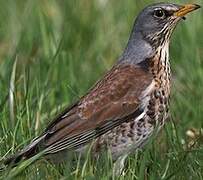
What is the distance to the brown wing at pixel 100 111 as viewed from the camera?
7.14 m

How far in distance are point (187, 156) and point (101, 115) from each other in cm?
68

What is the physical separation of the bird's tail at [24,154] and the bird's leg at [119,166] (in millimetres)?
546

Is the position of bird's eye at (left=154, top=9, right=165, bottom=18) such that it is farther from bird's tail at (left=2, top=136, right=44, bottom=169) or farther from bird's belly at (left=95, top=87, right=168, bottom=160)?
bird's tail at (left=2, top=136, right=44, bottom=169)

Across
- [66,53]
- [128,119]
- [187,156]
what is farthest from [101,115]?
[66,53]

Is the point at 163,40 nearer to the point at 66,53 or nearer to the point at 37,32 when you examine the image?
the point at 66,53

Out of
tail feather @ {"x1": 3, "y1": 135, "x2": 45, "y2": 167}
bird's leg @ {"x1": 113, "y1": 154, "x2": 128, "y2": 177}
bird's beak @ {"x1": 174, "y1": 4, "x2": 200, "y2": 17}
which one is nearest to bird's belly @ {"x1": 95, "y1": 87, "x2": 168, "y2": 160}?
bird's leg @ {"x1": 113, "y1": 154, "x2": 128, "y2": 177}

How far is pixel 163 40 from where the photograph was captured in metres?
7.75

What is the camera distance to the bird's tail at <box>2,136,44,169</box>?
22.3 feet

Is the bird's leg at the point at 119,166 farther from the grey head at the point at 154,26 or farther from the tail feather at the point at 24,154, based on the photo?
the grey head at the point at 154,26

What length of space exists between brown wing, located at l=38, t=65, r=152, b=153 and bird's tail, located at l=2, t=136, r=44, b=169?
0.24ft

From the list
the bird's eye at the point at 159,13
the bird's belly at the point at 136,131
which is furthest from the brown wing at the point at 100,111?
the bird's eye at the point at 159,13

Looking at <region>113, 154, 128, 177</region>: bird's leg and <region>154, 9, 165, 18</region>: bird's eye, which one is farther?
<region>154, 9, 165, 18</region>: bird's eye

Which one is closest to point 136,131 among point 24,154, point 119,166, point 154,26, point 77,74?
point 119,166

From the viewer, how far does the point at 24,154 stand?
687 centimetres
